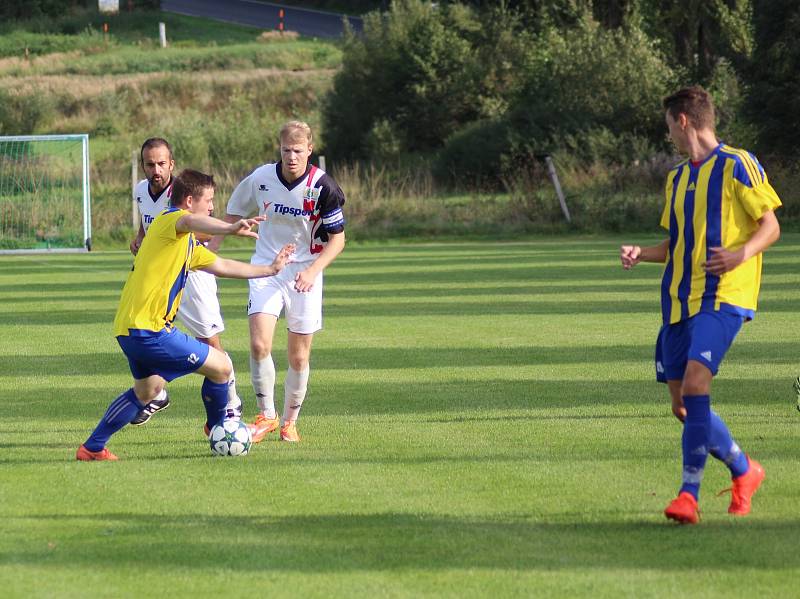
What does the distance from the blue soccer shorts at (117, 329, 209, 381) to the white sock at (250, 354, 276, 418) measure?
A: 1.05m

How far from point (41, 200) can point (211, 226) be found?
24.5 meters

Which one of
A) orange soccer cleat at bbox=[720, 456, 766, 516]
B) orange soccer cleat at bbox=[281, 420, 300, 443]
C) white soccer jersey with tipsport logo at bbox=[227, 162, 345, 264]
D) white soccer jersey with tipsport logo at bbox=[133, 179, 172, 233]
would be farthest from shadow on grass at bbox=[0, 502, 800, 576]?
white soccer jersey with tipsport logo at bbox=[133, 179, 172, 233]

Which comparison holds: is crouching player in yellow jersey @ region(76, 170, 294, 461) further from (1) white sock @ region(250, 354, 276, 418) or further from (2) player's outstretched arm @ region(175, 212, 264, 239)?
(1) white sock @ region(250, 354, 276, 418)

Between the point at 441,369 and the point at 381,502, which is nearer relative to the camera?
the point at 381,502

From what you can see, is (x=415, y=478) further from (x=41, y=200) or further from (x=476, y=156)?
(x=476, y=156)

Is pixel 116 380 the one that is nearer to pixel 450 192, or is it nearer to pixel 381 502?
pixel 381 502

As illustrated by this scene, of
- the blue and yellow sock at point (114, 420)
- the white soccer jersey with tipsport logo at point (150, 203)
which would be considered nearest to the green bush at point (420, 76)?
the white soccer jersey with tipsport logo at point (150, 203)

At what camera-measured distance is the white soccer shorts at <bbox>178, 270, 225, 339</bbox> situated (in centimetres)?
948

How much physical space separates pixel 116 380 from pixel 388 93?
1616 inches

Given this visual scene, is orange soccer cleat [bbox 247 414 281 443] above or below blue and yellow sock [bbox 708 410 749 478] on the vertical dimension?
below

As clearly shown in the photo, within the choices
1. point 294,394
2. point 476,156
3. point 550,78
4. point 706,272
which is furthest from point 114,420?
point 550,78

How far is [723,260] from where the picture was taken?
20.4 feet

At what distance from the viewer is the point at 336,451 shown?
8.27 metres

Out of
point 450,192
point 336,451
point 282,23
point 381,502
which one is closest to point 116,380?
point 336,451
